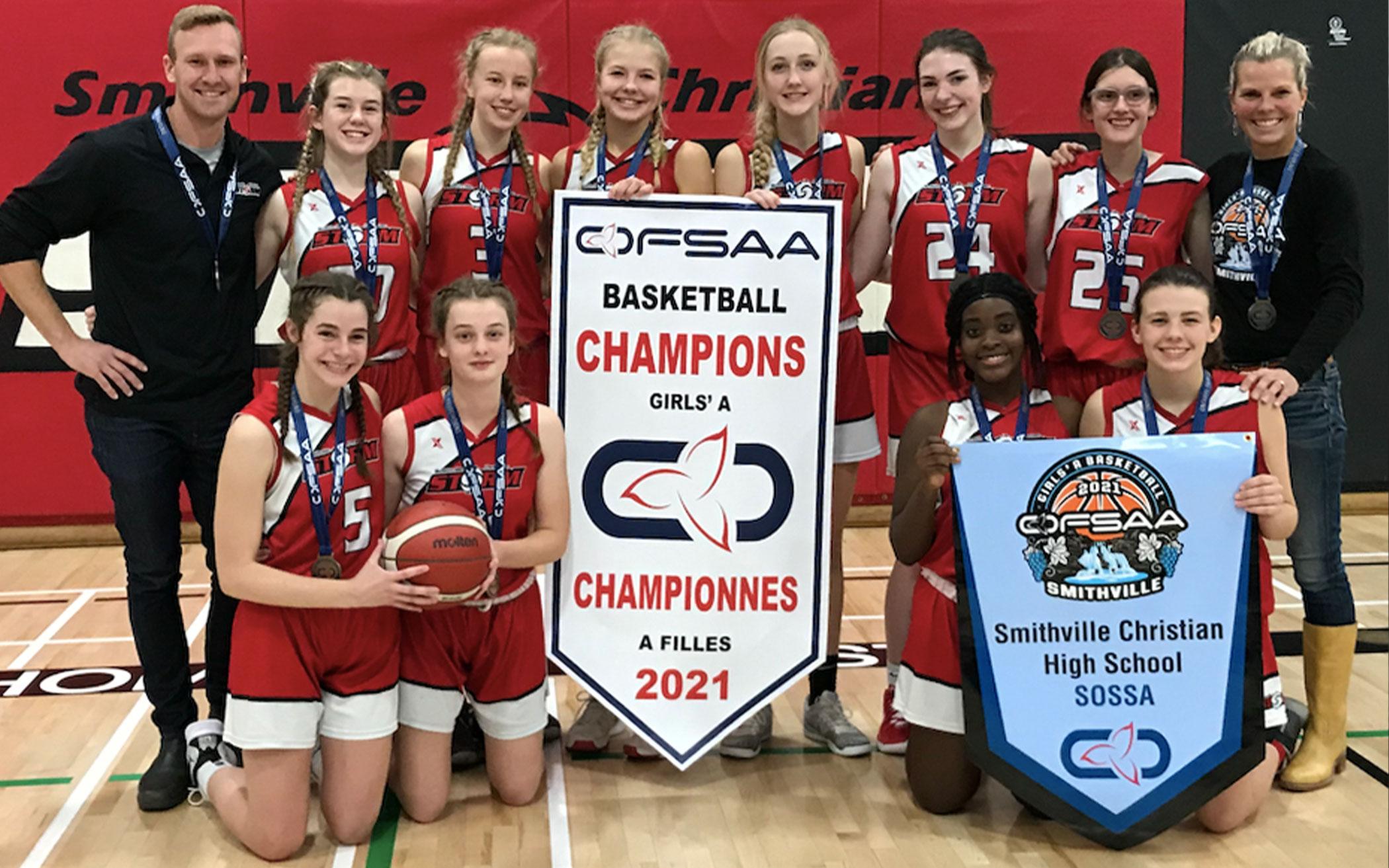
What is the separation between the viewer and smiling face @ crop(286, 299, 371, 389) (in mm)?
3297

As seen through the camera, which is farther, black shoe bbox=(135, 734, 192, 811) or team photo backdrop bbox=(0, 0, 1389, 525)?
team photo backdrop bbox=(0, 0, 1389, 525)

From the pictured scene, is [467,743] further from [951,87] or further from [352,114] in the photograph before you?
[951,87]

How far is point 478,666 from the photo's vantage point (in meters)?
3.59

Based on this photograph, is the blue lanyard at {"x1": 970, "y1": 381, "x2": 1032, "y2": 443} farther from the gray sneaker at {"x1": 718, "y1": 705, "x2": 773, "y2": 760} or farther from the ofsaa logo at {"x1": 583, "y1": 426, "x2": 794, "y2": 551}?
the gray sneaker at {"x1": 718, "y1": 705, "x2": 773, "y2": 760}

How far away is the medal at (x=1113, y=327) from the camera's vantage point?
12.5 feet

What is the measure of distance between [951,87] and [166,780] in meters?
2.91

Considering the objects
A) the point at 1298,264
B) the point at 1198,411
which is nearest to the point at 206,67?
the point at 1198,411

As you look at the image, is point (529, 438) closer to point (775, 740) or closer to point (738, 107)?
point (775, 740)

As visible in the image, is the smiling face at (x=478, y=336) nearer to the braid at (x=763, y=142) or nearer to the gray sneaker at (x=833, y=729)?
the braid at (x=763, y=142)

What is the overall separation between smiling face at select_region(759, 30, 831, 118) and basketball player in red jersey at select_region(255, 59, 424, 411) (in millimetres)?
1070

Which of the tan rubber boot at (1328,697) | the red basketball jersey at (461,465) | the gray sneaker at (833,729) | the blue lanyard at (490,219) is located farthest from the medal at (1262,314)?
the blue lanyard at (490,219)

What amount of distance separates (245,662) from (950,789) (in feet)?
5.98

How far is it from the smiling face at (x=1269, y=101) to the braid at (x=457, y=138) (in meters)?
2.16

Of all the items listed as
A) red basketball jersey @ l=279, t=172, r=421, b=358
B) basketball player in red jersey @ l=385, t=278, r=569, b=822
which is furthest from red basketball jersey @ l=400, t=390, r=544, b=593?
red basketball jersey @ l=279, t=172, r=421, b=358
